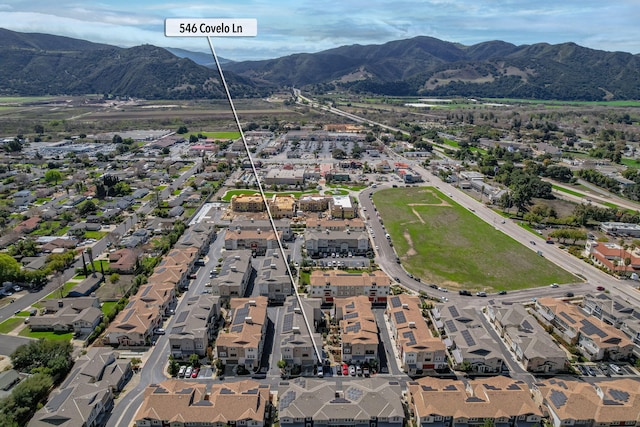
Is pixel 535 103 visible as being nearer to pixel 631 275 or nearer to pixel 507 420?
pixel 631 275

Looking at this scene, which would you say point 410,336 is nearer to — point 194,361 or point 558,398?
point 558,398

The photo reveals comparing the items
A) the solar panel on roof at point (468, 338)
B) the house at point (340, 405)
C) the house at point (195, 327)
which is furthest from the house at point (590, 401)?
the house at point (195, 327)

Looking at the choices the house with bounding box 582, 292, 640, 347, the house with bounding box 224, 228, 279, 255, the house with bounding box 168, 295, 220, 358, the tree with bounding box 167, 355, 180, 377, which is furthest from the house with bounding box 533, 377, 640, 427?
the house with bounding box 224, 228, 279, 255

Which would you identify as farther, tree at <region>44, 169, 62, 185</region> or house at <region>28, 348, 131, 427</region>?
tree at <region>44, 169, 62, 185</region>

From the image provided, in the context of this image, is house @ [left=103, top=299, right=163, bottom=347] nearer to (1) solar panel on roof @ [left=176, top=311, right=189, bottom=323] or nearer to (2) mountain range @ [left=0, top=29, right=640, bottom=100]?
(1) solar panel on roof @ [left=176, top=311, right=189, bottom=323]

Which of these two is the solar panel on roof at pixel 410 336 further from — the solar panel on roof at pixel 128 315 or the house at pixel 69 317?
the house at pixel 69 317

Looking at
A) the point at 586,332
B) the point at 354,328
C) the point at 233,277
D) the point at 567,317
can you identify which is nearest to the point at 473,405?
the point at 354,328
